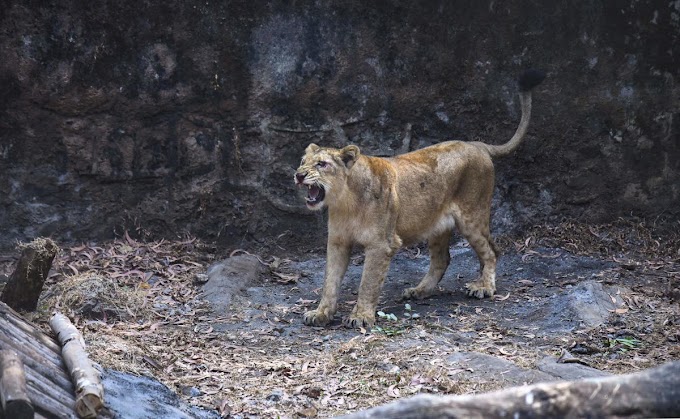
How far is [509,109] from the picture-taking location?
1185cm

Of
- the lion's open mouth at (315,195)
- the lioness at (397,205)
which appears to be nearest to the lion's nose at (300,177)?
the lioness at (397,205)

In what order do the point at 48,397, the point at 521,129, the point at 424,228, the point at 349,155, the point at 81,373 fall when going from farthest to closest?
the point at 521,129 → the point at 424,228 → the point at 349,155 → the point at 81,373 → the point at 48,397

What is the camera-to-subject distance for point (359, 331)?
8891mm

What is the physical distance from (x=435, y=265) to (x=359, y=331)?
1.70 meters

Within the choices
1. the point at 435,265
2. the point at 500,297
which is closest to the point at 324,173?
the point at 435,265

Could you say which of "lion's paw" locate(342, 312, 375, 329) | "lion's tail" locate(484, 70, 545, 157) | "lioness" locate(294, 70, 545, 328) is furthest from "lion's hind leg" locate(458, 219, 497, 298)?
"lion's paw" locate(342, 312, 375, 329)

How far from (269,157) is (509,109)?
304 centimetres

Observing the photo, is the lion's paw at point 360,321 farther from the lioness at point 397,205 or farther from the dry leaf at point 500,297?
Answer: the dry leaf at point 500,297

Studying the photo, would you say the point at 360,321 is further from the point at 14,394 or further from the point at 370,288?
the point at 14,394

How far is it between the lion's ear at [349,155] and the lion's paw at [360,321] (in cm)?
142

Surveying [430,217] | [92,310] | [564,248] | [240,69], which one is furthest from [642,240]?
[92,310]

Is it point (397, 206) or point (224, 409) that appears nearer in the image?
point (224, 409)

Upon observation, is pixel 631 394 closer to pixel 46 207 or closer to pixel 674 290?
pixel 674 290

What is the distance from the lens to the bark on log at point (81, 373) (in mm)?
5945
